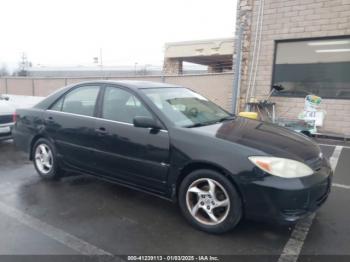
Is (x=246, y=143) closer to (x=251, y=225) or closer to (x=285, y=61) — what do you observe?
(x=251, y=225)

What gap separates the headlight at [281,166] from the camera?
2.68 m

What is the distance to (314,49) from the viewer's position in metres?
8.43

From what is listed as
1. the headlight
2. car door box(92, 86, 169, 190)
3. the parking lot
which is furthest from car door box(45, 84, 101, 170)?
the headlight

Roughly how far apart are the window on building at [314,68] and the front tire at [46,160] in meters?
6.88

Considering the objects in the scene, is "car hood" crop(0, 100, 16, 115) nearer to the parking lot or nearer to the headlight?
the parking lot

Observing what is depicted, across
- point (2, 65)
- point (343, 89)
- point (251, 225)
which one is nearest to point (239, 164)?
point (251, 225)

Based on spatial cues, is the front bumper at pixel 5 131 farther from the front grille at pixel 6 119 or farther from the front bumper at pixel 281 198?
the front bumper at pixel 281 198

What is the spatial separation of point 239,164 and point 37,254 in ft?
6.35

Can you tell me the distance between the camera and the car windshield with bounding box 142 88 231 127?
3434 millimetres

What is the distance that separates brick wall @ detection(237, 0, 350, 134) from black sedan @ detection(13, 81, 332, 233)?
537cm

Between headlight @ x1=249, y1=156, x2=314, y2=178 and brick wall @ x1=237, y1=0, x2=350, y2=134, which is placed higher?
brick wall @ x1=237, y1=0, x2=350, y2=134

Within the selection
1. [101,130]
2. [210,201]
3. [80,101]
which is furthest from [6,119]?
[210,201]

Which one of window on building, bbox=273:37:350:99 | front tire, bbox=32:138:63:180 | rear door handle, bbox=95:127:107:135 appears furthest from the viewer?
window on building, bbox=273:37:350:99

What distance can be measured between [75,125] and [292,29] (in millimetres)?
7069
